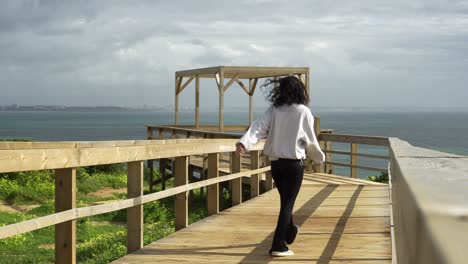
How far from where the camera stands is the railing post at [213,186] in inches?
306

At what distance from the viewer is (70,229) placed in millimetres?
4141

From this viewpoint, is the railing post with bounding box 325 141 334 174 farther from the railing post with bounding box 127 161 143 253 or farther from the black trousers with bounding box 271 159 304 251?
the railing post with bounding box 127 161 143 253

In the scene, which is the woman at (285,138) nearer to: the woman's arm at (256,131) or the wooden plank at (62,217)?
the woman's arm at (256,131)

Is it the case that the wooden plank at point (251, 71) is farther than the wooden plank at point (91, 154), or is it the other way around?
the wooden plank at point (251, 71)

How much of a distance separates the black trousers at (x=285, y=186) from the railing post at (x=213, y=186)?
7.17 ft

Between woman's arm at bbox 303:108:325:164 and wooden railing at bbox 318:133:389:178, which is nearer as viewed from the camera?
woman's arm at bbox 303:108:325:164

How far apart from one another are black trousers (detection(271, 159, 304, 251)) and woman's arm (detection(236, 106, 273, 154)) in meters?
0.26

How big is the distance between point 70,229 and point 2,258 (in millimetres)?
6123

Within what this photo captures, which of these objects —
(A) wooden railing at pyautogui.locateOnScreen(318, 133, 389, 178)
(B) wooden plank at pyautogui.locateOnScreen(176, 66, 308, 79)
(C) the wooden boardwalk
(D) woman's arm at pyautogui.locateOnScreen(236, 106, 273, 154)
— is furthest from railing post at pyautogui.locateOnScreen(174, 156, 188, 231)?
(B) wooden plank at pyautogui.locateOnScreen(176, 66, 308, 79)

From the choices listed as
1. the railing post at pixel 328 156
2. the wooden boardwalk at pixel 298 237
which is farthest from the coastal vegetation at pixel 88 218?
the railing post at pixel 328 156

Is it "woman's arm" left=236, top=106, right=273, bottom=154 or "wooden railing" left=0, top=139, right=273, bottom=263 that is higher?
"woman's arm" left=236, top=106, right=273, bottom=154

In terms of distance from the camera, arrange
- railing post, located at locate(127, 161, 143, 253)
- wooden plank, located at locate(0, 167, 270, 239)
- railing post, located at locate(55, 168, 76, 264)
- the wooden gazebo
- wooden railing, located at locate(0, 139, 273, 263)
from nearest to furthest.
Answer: wooden plank, located at locate(0, 167, 270, 239) → wooden railing, located at locate(0, 139, 273, 263) → railing post, located at locate(55, 168, 76, 264) → railing post, located at locate(127, 161, 143, 253) → the wooden gazebo

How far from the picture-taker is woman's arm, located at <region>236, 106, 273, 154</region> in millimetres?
5480

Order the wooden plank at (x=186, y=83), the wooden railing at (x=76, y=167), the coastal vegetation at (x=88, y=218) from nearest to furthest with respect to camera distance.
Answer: the wooden railing at (x=76, y=167) → the coastal vegetation at (x=88, y=218) → the wooden plank at (x=186, y=83)
